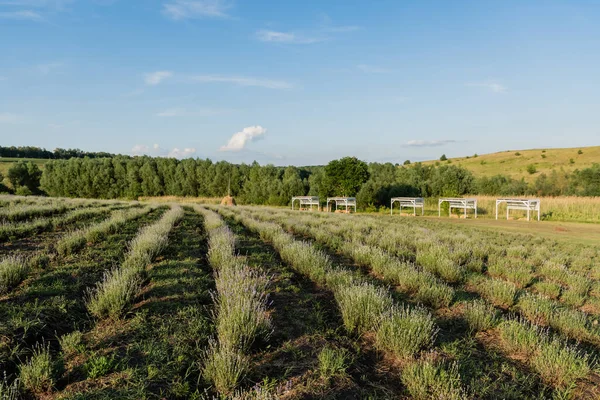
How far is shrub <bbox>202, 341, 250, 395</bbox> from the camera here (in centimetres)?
332

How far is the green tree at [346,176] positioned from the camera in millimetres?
47562

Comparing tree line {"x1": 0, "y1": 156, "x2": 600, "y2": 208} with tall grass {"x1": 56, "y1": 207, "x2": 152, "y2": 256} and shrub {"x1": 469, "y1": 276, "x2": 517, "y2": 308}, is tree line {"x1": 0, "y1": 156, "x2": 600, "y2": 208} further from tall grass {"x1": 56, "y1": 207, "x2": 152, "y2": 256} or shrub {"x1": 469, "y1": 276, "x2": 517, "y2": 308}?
shrub {"x1": 469, "y1": 276, "x2": 517, "y2": 308}

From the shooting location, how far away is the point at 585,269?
10445 mm

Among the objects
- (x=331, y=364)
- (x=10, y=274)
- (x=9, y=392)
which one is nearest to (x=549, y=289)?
(x=331, y=364)

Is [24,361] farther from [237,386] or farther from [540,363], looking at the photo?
[540,363]

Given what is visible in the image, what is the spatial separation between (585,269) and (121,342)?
42.8ft

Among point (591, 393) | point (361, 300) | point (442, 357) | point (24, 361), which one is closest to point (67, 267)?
point (24, 361)

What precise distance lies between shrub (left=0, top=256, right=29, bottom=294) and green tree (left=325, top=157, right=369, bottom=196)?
142 ft

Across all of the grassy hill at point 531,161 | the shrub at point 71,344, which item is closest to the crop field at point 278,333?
the shrub at point 71,344

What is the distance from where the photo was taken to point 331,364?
12.2ft

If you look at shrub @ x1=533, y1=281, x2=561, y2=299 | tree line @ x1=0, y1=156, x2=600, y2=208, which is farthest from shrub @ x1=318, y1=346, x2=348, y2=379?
tree line @ x1=0, y1=156, x2=600, y2=208

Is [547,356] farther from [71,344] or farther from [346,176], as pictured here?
[346,176]

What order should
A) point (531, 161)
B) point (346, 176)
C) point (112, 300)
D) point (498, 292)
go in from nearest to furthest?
point (112, 300) → point (498, 292) → point (346, 176) → point (531, 161)

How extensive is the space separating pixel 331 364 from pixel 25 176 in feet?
305
